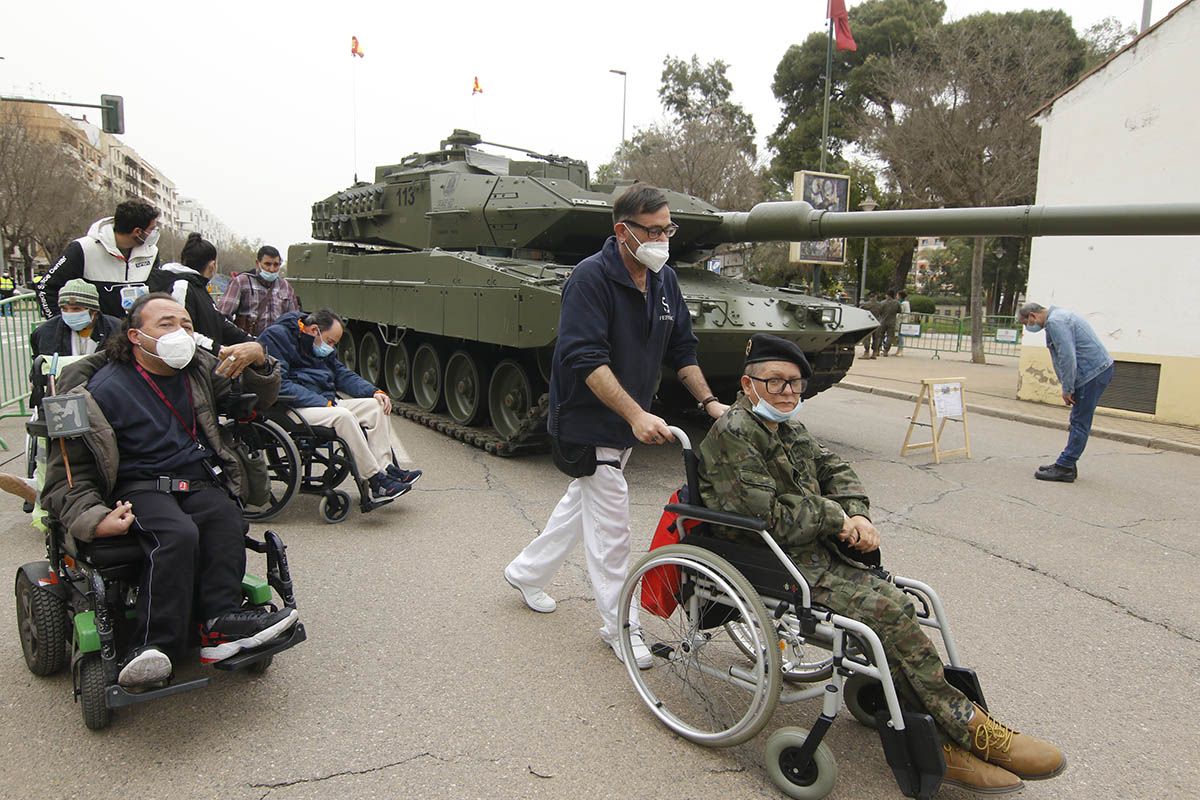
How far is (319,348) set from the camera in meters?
5.80

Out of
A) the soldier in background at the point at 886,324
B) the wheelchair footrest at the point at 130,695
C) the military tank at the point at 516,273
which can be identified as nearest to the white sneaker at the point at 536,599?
the wheelchair footrest at the point at 130,695

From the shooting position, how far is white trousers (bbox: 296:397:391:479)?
5.39m

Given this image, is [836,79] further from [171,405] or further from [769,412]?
[171,405]

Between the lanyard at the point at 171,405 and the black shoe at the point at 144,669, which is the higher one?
the lanyard at the point at 171,405

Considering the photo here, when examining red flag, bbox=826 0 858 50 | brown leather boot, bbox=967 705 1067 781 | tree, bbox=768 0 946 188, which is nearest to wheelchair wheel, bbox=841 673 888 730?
brown leather boot, bbox=967 705 1067 781

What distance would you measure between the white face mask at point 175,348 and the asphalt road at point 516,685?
117cm

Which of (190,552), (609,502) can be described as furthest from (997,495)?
(190,552)

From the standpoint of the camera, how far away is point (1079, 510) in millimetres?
6441

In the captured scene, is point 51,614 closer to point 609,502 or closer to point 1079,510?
point 609,502

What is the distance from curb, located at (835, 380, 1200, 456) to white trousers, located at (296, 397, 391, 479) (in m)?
8.20

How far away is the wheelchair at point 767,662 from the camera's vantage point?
2477mm

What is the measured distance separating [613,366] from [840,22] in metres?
15.6

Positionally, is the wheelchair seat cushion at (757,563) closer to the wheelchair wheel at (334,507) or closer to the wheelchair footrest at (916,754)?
the wheelchair footrest at (916,754)

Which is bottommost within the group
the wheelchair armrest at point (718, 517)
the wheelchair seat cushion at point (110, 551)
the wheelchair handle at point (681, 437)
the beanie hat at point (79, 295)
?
the wheelchair seat cushion at point (110, 551)
